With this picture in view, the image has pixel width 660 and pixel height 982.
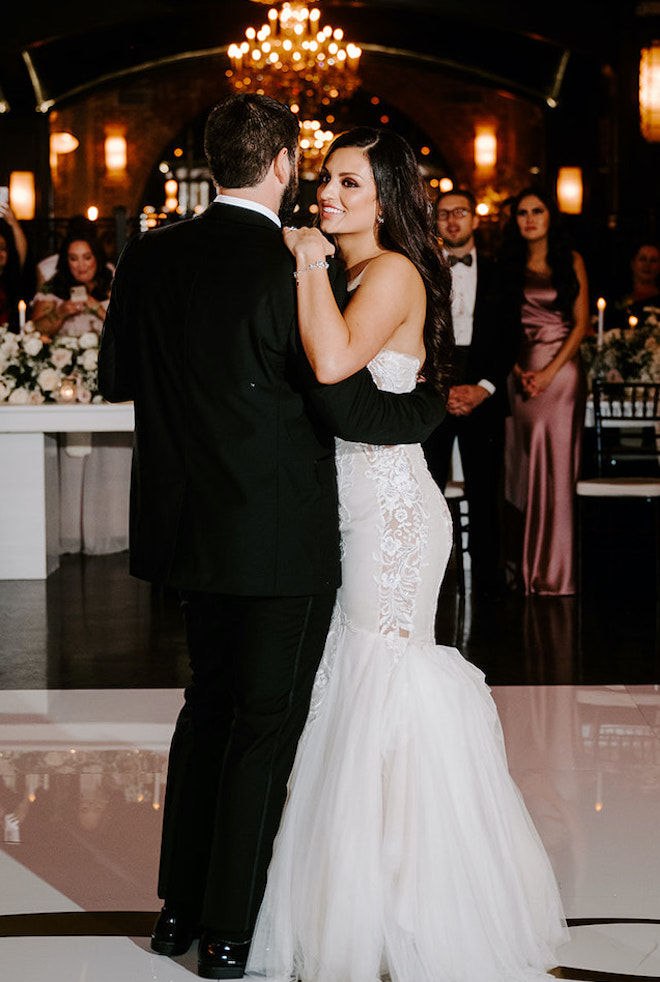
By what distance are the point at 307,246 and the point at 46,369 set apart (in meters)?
4.47

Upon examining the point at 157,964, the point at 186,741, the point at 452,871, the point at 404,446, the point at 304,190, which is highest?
the point at 304,190

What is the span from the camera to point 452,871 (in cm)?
223

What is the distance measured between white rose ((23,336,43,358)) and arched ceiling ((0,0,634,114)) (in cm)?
896

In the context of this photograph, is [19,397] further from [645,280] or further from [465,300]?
[645,280]

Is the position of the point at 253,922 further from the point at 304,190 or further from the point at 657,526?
the point at 304,190

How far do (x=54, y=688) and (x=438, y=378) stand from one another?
7.84ft

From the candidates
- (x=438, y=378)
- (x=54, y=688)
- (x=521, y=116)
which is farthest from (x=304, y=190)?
(x=438, y=378)

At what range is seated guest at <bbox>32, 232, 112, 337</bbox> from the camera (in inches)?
277

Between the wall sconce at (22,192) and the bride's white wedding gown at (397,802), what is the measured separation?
15.4m

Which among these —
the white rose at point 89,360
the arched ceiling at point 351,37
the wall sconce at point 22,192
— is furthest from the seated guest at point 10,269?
the wall sconce at point 22,192

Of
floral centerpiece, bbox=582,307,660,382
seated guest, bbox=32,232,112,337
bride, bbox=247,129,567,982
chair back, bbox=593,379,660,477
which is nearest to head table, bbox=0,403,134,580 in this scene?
seated guest, bbox=32,232,112,337

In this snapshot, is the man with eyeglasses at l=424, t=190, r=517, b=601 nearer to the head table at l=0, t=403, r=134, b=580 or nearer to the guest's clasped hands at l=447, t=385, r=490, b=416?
the guest's clasped hands at l=447, t=385, r=490, b=416

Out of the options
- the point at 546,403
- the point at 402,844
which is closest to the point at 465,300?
the point at 546,403

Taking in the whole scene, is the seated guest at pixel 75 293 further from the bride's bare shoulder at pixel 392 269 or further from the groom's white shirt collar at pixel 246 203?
the groom's white shirt collar at pixel 246 203
